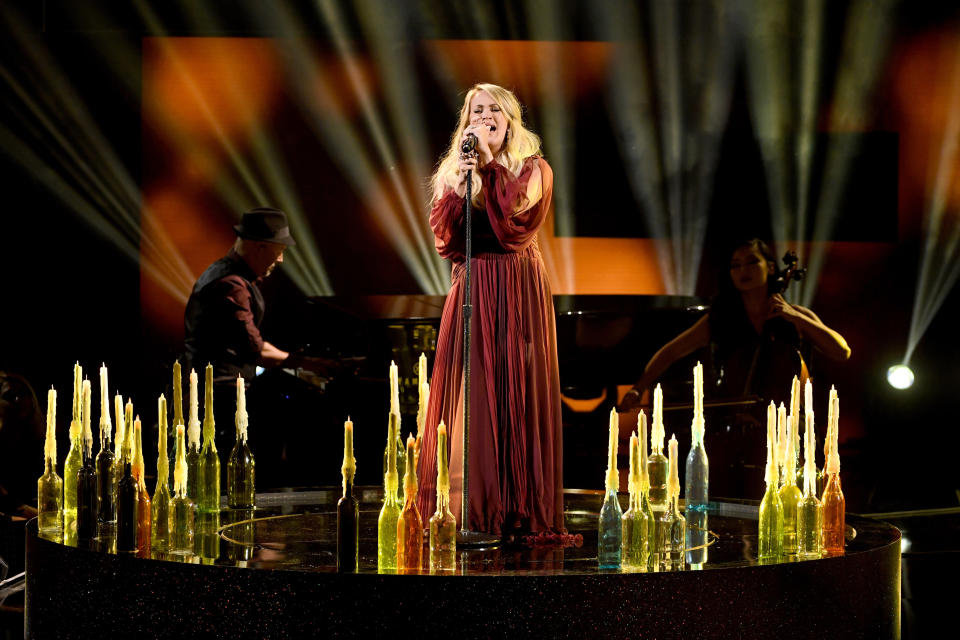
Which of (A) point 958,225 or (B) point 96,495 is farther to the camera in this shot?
(A) point 958,225

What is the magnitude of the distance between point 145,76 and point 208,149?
0.46 m

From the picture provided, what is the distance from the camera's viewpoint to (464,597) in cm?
213

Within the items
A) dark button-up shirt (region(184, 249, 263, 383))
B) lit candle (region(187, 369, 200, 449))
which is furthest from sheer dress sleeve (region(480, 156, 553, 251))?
dark button-up shirt (region(184, 249, 263, 383))

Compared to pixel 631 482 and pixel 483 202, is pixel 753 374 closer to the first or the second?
pixel 483 202

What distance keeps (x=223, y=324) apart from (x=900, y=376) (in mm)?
3451

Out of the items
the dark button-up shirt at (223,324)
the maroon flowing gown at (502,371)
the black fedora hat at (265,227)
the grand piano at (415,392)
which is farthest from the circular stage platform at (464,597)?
the black fedora hat at (265,227)

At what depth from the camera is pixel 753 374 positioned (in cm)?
549

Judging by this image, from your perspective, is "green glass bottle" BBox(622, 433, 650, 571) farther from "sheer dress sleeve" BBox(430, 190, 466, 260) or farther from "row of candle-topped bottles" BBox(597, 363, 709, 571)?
"sheer dress sleeve" BBox(430, 190, 466, 260)

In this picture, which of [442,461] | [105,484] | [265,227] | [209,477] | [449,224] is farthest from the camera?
[265,227]

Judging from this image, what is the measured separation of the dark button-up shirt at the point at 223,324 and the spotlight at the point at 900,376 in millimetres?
3231

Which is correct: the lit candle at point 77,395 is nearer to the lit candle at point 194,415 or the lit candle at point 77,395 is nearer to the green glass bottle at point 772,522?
the lit candle at point 194,415

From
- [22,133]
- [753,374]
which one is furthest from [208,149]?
[753,374]

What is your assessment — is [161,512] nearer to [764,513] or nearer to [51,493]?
[51,493]

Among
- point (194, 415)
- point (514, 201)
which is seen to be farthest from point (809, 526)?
point (194, 415)
